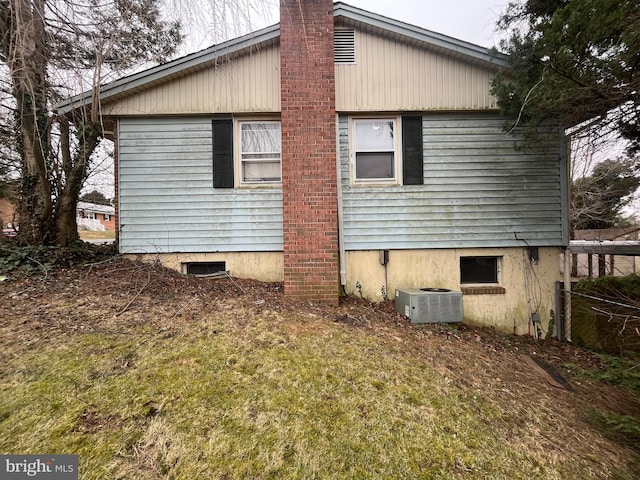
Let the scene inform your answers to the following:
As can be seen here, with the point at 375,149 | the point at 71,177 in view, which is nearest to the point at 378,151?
the point at 375,149

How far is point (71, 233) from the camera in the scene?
546 cm

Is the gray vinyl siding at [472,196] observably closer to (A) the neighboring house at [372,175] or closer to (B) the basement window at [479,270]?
(A) the neighboring house at [372,175]

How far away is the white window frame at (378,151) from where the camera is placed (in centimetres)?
535

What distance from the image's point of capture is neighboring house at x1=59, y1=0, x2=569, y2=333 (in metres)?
5.31

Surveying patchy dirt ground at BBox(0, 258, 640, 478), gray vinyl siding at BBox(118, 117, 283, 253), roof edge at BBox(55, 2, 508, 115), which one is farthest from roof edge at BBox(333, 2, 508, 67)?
patchy dirt ground at BBox(0, 258, 640, 478)

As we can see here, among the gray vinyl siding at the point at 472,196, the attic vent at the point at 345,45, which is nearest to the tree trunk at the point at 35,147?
the attic vent at the point at 345,45

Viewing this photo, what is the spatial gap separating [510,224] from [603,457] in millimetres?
4010

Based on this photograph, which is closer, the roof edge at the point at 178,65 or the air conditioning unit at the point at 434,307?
the air conditioning unit at the point at 434,307

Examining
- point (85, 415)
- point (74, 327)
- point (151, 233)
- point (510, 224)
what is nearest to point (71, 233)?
point (151, 233)

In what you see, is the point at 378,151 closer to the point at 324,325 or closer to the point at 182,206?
the point at 324,325

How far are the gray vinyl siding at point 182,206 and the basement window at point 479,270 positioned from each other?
3673mm

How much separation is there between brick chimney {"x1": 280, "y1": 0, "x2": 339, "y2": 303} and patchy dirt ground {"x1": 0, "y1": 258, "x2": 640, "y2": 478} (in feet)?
1.57

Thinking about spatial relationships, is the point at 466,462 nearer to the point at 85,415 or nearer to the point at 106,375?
the point at 85,415

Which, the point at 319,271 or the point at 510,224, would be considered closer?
the point at 319,271
